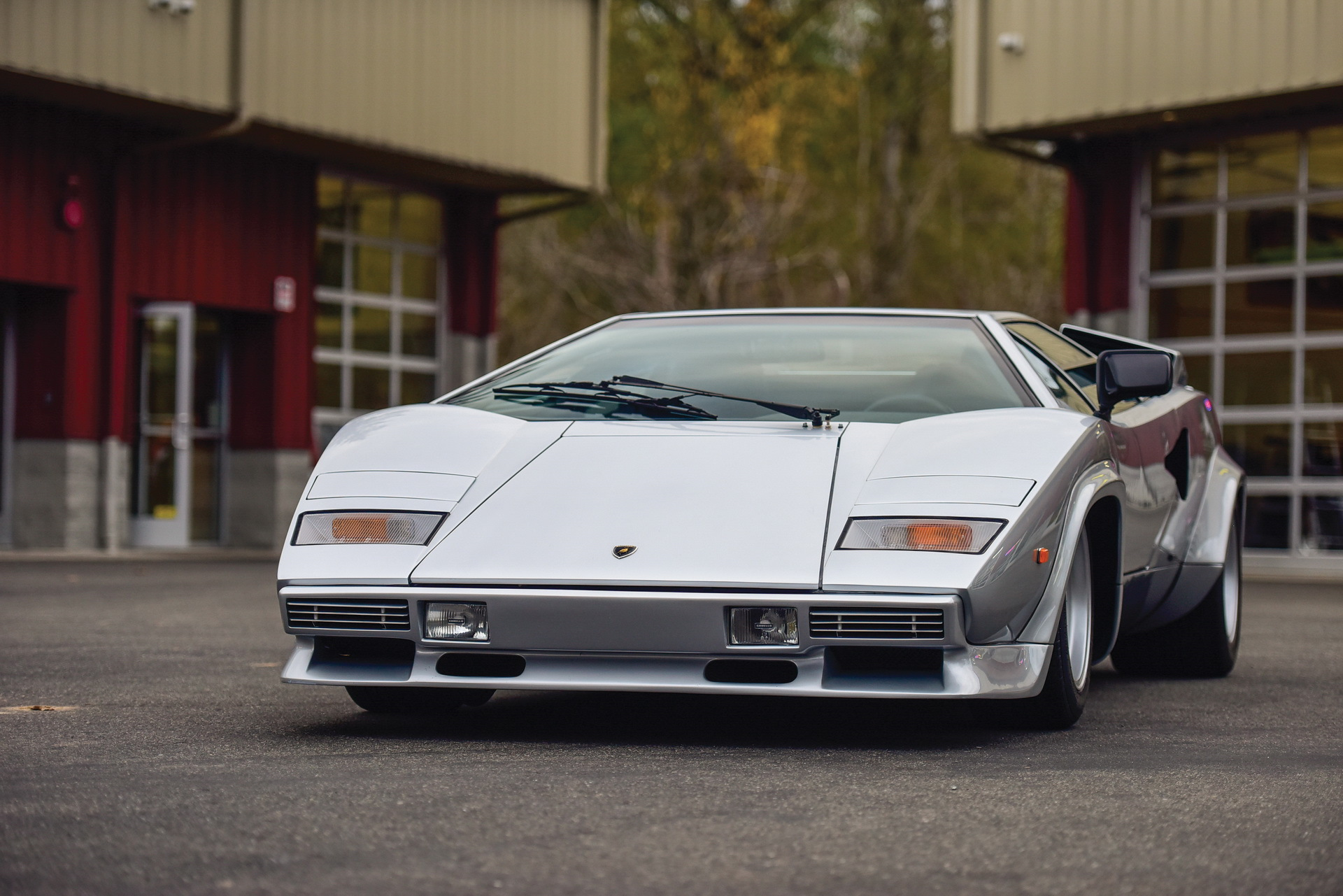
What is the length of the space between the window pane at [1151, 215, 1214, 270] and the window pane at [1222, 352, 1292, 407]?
2.99 feet

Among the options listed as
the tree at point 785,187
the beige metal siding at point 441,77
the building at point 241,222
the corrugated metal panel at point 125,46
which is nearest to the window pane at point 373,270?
the building at point 241,222

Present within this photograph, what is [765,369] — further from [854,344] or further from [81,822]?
[81,822]

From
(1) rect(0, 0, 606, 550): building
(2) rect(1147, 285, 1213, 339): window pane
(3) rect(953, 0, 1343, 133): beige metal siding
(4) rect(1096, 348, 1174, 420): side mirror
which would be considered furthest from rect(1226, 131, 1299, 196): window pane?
(4) rect(1096, 348, 1174, 420): side mirror

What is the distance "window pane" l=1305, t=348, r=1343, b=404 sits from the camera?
14961 millimetres

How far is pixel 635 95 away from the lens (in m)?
39.2

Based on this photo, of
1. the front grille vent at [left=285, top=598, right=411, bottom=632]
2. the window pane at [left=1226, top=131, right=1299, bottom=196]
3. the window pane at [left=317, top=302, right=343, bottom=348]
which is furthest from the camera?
the window pane at [left=317, top=302, right=343, bottom=348]

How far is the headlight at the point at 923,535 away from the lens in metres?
4.18

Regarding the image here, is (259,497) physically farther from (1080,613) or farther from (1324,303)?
(1080,613)

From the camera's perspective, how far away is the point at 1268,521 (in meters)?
15.4

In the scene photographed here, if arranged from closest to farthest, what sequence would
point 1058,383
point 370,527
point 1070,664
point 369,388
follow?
point 370,527
point 1070,664
point 1058,383
point 369,388

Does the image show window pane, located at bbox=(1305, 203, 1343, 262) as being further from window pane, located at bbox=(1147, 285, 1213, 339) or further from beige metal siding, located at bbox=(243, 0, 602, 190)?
beige metal siding, located at bbox=(243, 0, 602, 190)

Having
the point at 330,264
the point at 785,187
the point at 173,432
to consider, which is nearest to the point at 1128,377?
the point at 173,432

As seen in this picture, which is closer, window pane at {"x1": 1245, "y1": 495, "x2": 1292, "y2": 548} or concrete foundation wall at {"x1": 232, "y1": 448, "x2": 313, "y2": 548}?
window pane at {"x1": 1245, "y1": 495, "x2": 1292, "y2": 548}

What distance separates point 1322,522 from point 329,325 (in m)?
9.34
